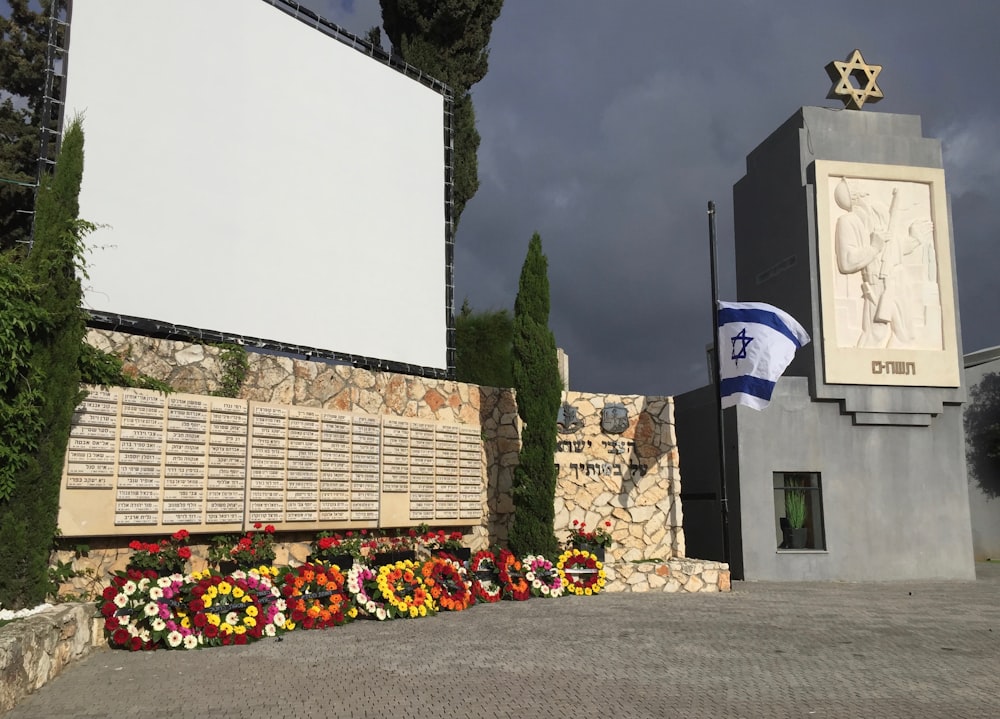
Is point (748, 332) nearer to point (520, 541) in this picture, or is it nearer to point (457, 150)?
point (520, 541)

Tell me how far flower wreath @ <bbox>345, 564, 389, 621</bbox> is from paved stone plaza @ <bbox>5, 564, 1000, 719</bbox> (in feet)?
1.05

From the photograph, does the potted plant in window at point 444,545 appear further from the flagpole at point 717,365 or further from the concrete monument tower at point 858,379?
the concrete monument tower at point 858,379

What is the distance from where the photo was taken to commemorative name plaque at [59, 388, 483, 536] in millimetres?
9328

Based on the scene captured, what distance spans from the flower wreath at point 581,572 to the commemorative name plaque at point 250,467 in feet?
5.15

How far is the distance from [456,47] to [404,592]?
41.2ft

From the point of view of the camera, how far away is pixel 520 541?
13.7 m

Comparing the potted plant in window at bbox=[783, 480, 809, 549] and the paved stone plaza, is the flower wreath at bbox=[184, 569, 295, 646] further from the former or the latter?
the potted plant in window at bbox=[783, 480, 809, 549]

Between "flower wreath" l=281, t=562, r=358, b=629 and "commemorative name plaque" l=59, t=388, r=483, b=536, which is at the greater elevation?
"commemorative name plaque" l=59, t=388, r=483, b=536

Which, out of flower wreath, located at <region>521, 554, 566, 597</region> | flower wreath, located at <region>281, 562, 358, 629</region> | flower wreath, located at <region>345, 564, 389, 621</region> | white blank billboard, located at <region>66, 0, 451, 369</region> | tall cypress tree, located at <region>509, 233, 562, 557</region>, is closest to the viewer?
flower wreath, located at <region>281, 562, 358, 629</region>

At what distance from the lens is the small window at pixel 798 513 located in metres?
17.4

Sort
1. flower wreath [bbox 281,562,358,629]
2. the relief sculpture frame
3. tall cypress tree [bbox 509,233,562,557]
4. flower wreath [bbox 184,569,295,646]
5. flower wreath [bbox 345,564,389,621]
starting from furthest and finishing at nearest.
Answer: the relief sculpture frame < tall cypress tree [bbox 509,233,562,557] < flower wreath [bbox 345,564,389,621] < flower wreath [bbox 281,562,358,629] < flower wreath [bbox 184,569,295,646]

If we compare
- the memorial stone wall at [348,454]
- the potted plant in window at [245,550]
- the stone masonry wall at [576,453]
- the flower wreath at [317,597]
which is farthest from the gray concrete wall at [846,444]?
the potted plant in window at [245,550]

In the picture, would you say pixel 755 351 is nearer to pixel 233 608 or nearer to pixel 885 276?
pixel 885 276

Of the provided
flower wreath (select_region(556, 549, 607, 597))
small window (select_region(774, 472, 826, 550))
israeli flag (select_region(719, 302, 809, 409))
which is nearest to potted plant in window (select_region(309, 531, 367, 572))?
flower wreath (select_region(556, 549, 607, 597))
